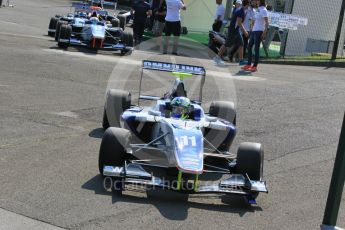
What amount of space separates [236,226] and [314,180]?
7.00 ft

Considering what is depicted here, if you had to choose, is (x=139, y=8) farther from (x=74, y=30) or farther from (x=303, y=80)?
(x=303, y=80)

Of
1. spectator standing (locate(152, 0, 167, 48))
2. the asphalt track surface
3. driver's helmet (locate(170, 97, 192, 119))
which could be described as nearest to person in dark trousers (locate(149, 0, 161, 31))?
spectator standing (locate(152, 0, 167, 48))

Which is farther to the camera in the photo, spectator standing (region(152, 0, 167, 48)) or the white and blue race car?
spectator standing (region(152, 0, 167, 48))

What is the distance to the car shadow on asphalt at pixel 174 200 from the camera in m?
5.96

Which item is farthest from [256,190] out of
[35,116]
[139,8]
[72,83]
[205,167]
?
[139,8]

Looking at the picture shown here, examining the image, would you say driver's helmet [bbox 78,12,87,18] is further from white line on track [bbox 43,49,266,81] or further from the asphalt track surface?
the asphalt track surface

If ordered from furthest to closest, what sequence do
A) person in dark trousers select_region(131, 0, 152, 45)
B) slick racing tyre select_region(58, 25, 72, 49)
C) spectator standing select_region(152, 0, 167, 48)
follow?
spectator standing select_region(152, 0, 167, 48) → person in dark trousers select_region(131, 0, 152, 45) → slick racing tyre select_region(58, 25, 72, 49)

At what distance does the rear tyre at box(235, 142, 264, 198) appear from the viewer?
6508mm

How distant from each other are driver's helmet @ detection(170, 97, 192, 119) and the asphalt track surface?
0.99 m

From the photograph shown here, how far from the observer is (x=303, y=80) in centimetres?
1608

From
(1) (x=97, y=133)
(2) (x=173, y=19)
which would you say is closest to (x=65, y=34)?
(2) (x=173, y=19)

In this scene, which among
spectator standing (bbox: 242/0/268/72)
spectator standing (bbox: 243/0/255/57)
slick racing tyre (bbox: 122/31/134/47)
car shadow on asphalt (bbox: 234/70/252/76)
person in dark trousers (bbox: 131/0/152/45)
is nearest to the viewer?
car shadow on asphalt (bbox: 234/70/252/76)

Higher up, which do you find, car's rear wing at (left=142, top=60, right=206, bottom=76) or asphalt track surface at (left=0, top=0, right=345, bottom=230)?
car's rear wing at (left=142, top=60, right=206, bottom=76)

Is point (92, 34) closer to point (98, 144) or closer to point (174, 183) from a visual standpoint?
point (98, 144)
